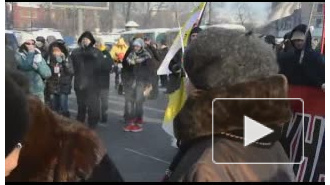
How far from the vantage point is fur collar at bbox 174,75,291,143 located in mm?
786

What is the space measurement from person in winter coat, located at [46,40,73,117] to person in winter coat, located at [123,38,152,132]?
20 centimetres

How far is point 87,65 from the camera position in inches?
57.4

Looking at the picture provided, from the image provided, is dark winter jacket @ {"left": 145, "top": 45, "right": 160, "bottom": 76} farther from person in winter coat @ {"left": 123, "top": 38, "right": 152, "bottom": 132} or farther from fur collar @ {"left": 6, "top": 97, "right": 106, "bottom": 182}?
fur collar @ {"left": 6, "top": 97, "right": 106, "bottom": 182}

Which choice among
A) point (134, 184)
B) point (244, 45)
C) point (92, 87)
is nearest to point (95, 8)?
point (244, 45)

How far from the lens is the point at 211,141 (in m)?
0.79

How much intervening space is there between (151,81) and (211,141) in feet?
2.95

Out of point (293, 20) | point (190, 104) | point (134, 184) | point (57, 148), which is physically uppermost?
point (293, 20)

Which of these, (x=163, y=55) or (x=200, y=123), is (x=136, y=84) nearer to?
(x=163, y=55)

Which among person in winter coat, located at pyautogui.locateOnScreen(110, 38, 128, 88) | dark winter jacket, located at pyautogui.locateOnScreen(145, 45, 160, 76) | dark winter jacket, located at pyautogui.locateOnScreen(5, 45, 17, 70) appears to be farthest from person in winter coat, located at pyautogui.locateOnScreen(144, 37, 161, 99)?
dark winter jacket, located at pyautogui.locateOnScreen(5, 45, 17, 70)

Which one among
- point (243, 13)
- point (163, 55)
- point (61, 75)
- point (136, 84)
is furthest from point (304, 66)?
point (136, 84)

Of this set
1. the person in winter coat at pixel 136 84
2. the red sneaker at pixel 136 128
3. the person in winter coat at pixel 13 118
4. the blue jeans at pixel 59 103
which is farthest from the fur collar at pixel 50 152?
the red sneaker at pixel 136 128

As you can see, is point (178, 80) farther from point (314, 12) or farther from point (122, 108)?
point (314, 12)

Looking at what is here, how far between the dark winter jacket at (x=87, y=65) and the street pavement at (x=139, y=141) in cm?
6

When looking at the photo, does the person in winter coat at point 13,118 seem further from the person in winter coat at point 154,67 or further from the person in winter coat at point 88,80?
the person in winter coat at point 154,67
